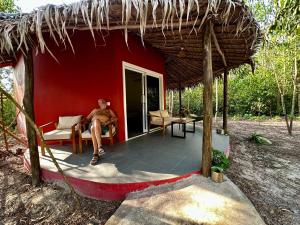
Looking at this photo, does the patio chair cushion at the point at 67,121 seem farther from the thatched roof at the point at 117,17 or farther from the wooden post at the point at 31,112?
the thatched roof at the point at 117,17

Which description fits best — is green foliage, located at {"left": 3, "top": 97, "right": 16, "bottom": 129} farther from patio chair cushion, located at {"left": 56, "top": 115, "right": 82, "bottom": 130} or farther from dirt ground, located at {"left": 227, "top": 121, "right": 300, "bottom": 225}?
dirt ground, located at {"left": 227, "top": 121, "right": 300, "bottom": 225}

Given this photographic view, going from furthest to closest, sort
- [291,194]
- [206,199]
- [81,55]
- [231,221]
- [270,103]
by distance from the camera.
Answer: [270,103]
[81,55]
[291,194]
[206,199]
[231,221]

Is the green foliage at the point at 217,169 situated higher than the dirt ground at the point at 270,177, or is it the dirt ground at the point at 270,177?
the green foliage at the point at 217,169

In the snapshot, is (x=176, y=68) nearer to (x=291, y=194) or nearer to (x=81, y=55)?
(x=81, y=55)

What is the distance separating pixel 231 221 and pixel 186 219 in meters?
0.48

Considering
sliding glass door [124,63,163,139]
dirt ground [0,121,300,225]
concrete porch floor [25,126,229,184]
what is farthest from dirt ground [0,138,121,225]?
sliding glass door [124,63,163,139]

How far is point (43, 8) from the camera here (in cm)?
238

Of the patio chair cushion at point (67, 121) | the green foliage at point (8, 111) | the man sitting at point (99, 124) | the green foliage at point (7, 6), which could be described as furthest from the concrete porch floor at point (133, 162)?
the green foliage at point (7, 6)

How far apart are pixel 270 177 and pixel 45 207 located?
3.86 meters

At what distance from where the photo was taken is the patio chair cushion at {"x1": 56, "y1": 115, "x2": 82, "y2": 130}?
4.26 metres

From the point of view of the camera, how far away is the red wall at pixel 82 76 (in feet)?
14.0

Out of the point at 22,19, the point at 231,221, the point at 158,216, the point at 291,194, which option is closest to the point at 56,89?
the point at 22,19

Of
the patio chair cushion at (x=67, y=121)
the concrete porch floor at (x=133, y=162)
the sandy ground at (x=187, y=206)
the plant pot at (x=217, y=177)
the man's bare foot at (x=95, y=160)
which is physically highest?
the patio chair cushion at (x=67, y=121)

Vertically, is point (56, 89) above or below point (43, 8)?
below
